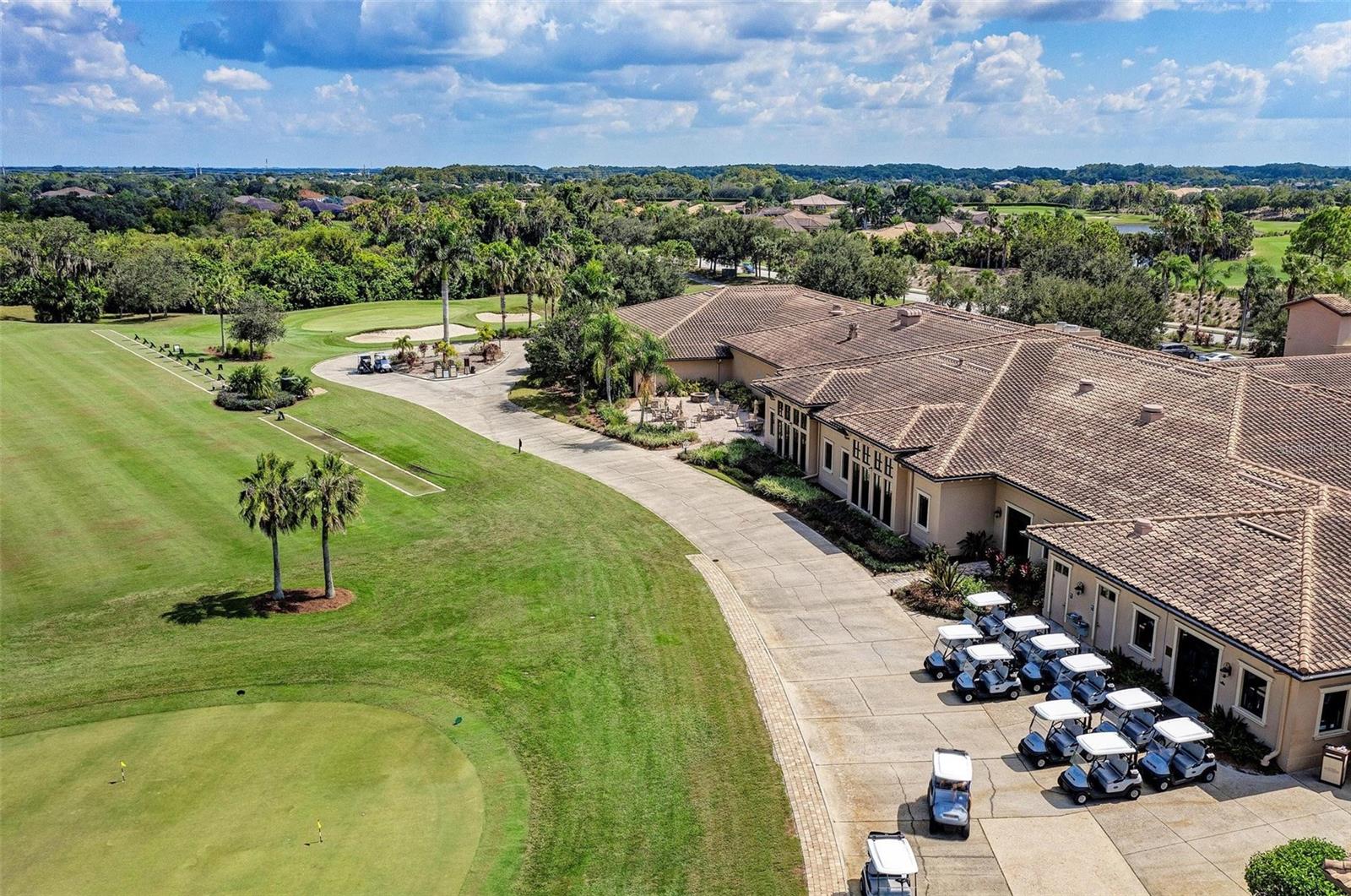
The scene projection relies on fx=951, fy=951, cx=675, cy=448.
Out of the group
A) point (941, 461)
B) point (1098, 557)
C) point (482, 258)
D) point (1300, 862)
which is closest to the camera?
point (1300, 862)

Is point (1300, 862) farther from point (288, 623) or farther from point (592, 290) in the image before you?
point (592, 290)

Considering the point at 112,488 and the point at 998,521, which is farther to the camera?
the point at 112,488

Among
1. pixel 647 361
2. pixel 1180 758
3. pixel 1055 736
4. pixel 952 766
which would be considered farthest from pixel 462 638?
pixel 647 361

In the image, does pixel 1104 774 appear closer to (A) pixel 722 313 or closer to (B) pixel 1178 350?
(A) pixel 722 313

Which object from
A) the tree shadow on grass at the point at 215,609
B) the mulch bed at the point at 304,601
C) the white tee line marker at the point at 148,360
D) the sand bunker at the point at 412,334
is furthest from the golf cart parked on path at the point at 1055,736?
the sand bunker at the point at 412,334

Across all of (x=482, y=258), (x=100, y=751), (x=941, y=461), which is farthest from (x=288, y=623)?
(x=482, y=258)

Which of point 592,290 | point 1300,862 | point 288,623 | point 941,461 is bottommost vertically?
point 288,623
